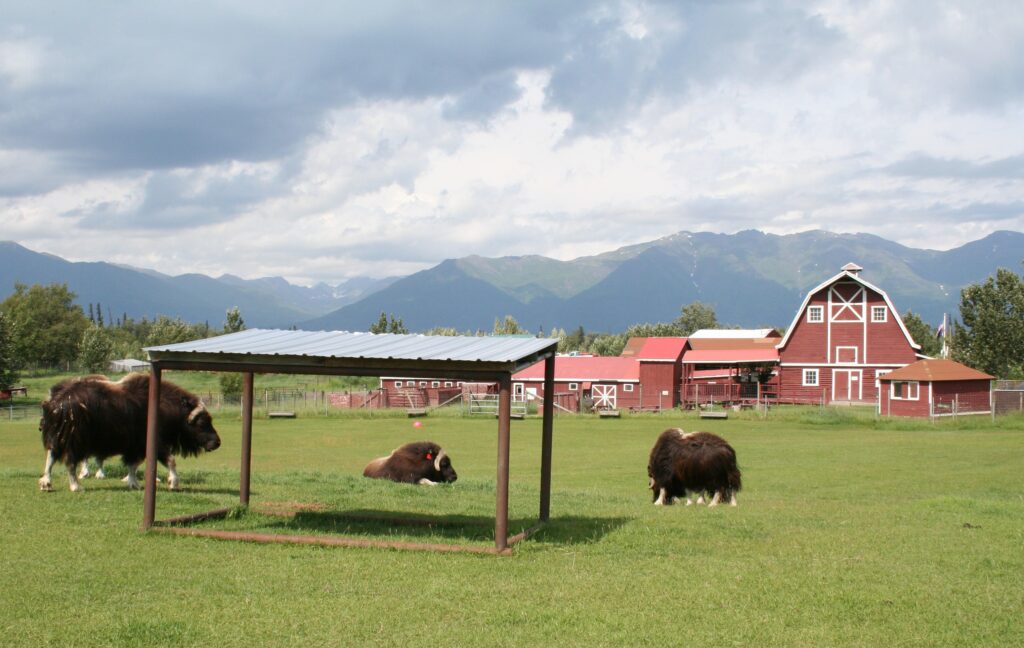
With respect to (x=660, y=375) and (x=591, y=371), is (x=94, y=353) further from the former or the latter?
(x=660, y=375)

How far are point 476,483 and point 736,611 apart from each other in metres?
11.5

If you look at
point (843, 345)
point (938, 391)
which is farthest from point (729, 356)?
point (938, 391)

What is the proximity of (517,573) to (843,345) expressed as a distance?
2463 inches

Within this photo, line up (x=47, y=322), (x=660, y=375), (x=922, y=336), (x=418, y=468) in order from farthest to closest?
(x=922, y=336), (x=47, y=322), (x=660, y=375), (x=418, y=468)

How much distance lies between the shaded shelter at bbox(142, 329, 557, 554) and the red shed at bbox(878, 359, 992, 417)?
146 feet

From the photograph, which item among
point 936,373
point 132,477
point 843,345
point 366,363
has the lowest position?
point 132,477

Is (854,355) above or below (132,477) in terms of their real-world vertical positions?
above

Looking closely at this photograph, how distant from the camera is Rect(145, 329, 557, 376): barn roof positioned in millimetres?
10492

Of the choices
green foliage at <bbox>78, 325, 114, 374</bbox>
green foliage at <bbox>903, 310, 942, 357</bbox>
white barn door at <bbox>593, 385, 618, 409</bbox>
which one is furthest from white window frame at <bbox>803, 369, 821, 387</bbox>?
green foliage at <bbox>78, 325, 114, 374</bbox>

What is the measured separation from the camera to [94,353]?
10512 centimetres

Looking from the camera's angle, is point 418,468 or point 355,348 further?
point 418,468

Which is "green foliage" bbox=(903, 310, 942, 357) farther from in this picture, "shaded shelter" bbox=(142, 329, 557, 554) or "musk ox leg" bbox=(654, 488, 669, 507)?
"shaded shelter" bbox=(142, 329, 557, 554)

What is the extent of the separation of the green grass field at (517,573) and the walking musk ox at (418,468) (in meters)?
0.94

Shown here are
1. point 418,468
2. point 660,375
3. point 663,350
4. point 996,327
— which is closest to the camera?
point 418,468
